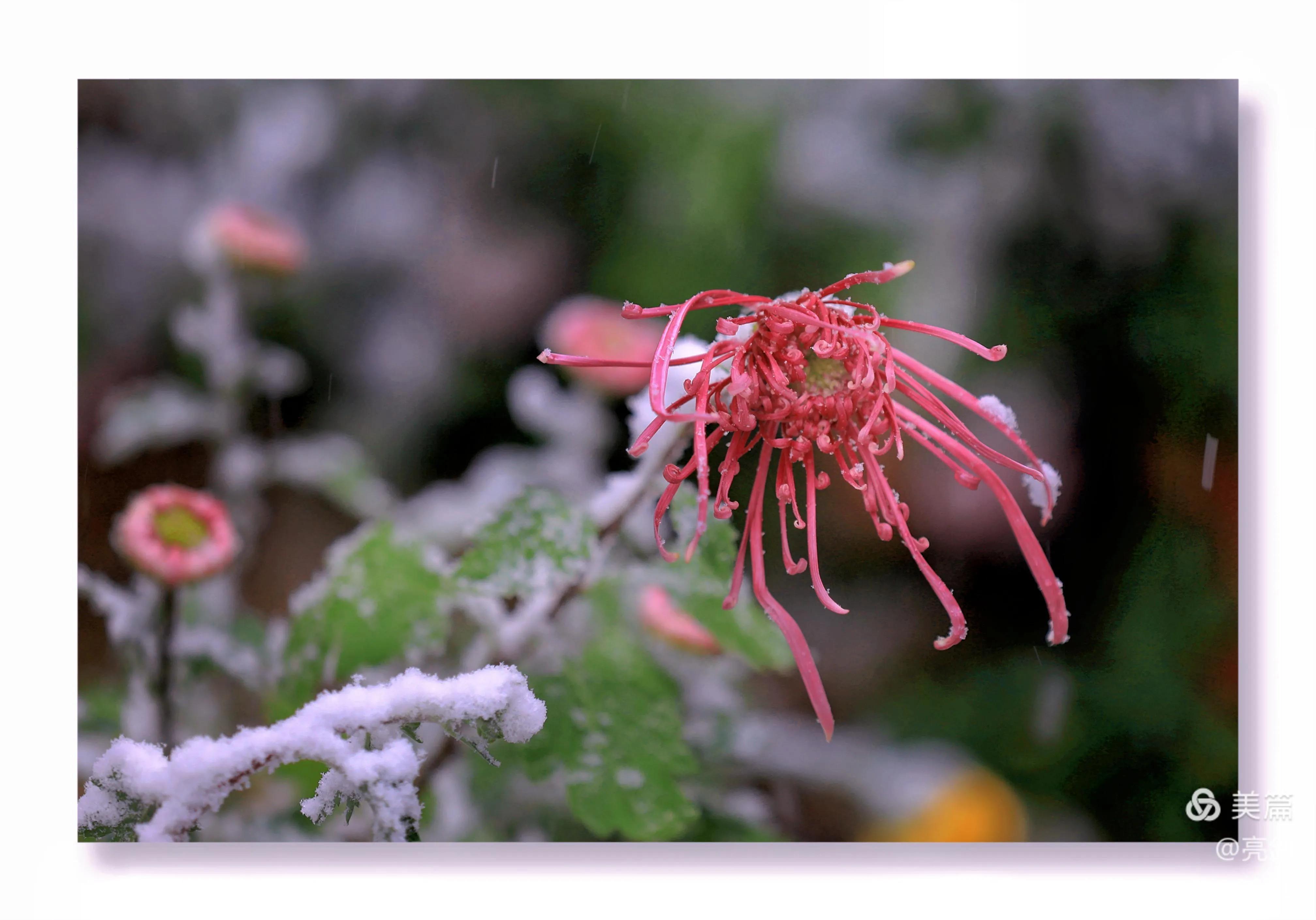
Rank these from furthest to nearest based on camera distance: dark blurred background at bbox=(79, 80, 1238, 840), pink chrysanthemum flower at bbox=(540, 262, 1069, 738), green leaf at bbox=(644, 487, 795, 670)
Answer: dark blurred background at bbox=(79, 80, 1238, 840) < green leaf at bbox=(644, 487, 795, 670) < pink chrysanthemum flower at bbox=(540, 262, 1069, 738)

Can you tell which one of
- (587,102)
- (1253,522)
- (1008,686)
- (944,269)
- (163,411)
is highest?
(587,102)

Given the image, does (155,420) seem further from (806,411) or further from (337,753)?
(806,411)

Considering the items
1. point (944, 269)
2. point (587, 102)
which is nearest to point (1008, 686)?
point (944, 269)

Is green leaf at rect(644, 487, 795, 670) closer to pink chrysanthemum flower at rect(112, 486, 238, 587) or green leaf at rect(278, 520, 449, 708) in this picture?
green leaf at rect(278, 520, 449, 708)

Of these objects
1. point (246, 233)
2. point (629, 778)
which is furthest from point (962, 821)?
point (246, 233)

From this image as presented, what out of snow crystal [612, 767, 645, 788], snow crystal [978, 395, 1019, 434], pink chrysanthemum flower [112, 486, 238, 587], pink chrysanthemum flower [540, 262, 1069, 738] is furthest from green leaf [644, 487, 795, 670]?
pink chrysanthemum flower [112, 486, 238, 587]

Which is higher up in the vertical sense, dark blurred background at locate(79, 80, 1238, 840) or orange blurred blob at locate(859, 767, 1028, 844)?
dark blurred background at locate(79, 80, 1238, 840)
